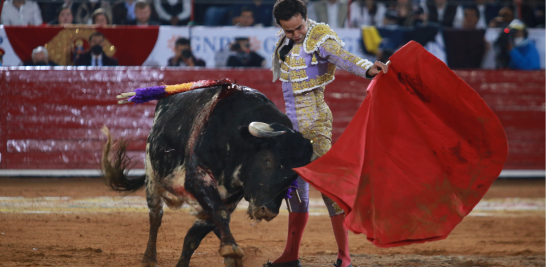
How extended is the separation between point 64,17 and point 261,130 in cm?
536

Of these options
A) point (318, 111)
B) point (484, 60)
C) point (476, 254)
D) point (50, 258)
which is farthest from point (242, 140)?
point (484, 60)

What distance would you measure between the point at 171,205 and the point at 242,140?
29.2 inches

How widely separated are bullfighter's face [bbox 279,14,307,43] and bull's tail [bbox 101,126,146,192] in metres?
1.41

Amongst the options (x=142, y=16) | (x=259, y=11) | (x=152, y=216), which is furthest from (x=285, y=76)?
(x=142, y=16)

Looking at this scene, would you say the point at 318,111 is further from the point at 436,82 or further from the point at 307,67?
the point at 436,82

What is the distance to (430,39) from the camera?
720cm

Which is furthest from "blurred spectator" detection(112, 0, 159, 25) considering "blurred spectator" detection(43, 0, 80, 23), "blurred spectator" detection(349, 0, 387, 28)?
"blurred spectator" detection(349, 0, 387, 28)

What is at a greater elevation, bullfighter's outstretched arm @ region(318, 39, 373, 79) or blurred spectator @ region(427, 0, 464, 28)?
bullfighter's outstretched arm @ region(318, 39, 373, 79)

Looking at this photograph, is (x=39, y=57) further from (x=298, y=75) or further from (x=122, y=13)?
(x=298, y=75)

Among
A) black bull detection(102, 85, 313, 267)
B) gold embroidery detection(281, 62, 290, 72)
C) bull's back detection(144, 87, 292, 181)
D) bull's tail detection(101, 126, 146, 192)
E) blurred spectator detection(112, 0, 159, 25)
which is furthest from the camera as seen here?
blurred spectator detection(112, 0, 159, 25)

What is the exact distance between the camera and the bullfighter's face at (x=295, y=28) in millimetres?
2746

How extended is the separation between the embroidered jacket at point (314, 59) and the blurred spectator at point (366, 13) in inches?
186

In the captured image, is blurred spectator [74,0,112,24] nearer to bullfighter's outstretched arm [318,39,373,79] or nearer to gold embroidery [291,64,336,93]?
gold embroidery [291,64,336,93]

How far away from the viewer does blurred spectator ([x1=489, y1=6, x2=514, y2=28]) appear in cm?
753
